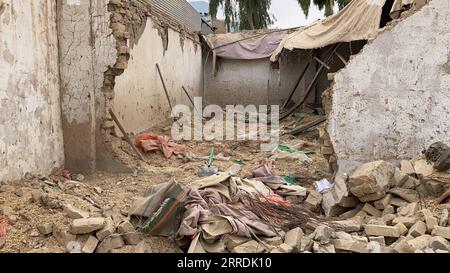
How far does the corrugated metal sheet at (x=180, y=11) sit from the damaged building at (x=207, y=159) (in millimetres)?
4959

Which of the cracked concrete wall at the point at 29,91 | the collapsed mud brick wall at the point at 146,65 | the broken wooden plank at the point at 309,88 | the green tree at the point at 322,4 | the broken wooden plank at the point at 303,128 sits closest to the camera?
the cracked concrete wall at the point at 29,91

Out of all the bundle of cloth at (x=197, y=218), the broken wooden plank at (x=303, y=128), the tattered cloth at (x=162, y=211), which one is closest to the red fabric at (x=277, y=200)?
the bundle of cloth at (x=197, y=218)

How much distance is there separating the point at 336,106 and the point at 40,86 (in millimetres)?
3299

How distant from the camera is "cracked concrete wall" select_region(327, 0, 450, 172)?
4289mm

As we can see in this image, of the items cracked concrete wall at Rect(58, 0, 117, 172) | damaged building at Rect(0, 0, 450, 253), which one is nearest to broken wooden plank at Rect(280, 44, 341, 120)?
damaged building at Rect(0, 0, 450, 253)

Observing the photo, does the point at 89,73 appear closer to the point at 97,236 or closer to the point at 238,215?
the point at 97,236

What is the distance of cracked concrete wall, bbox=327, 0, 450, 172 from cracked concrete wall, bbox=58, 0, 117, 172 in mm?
2816

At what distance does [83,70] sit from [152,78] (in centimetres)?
333

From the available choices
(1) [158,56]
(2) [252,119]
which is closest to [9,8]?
(1) [158,56]

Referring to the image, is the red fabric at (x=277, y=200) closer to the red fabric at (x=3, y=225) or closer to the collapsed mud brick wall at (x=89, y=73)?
the collapsed mud brick wall at (x=89, y=73)

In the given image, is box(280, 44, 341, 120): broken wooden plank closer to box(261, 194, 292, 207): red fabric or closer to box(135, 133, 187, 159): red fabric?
box(135, 133, 187, 159): red fabric

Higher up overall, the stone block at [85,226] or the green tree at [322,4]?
the green tree at [322,4]

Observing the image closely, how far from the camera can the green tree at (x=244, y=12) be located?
20141 mm

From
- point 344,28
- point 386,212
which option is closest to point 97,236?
point 386,212
